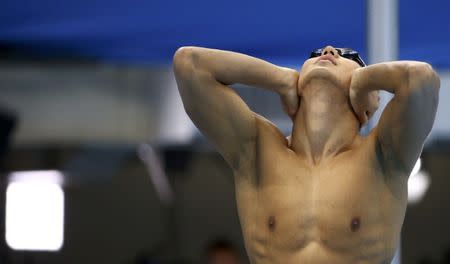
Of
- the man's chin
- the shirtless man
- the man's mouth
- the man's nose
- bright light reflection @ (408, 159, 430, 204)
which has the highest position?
the man's nose

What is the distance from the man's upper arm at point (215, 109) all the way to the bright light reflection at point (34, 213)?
3.35 metres

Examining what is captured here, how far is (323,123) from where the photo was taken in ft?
5.93

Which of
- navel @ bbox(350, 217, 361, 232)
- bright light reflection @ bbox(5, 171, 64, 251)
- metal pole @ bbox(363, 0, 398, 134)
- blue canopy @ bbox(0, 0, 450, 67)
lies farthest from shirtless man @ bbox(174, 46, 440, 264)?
bright light reflection @ bbox(5, 171, 64, 251)

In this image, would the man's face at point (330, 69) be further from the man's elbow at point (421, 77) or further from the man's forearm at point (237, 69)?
the man's elbow at point (421, 77)

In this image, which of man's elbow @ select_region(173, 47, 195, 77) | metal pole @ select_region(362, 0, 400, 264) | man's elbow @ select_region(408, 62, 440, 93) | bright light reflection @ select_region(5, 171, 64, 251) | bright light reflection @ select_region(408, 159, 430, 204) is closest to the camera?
man's elbow @ select_region(408, 62, 440, 93)

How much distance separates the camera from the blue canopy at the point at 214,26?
3.12m

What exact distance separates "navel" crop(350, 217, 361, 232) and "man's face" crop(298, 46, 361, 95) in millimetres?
246

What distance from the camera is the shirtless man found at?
5.74 ft

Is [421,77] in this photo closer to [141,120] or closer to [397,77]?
[397,77]

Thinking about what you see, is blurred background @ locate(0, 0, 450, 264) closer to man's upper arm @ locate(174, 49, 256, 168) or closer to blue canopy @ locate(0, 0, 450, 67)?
blue canopy @ locate(0, 0, 450, 67)

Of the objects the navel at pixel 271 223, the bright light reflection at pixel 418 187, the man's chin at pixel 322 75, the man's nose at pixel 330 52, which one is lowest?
the bright light reflection at pixel 418 187

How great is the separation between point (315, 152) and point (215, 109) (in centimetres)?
21

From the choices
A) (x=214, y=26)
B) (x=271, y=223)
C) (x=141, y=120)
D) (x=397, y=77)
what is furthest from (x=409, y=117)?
(x=141, y=120)

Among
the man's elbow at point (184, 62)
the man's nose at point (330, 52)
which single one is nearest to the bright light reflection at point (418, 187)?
the man's nose at point (330, 52)
